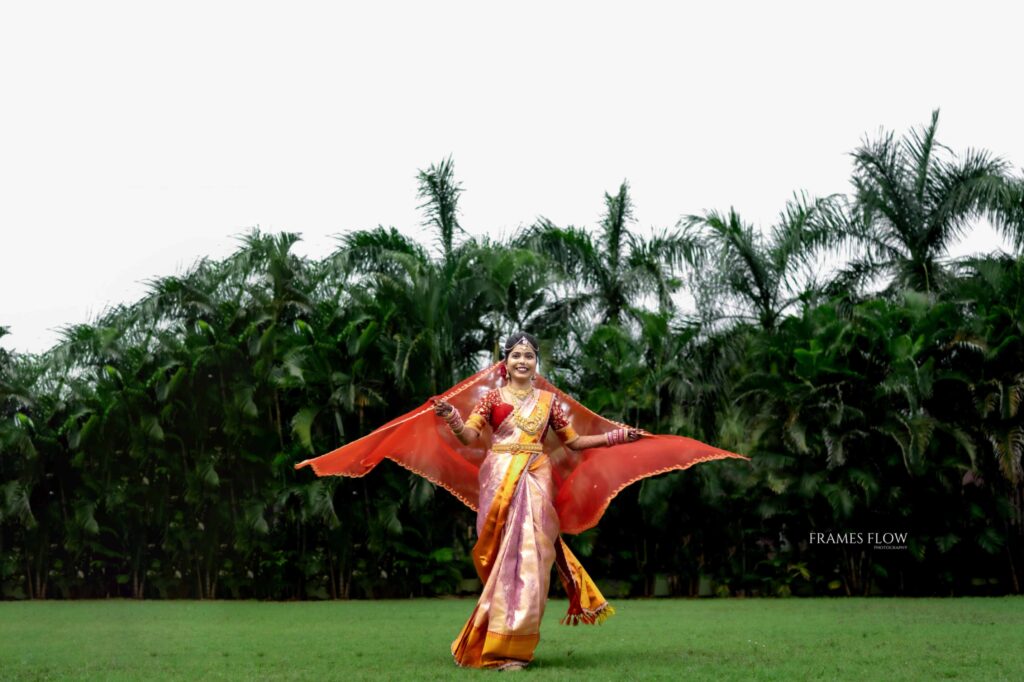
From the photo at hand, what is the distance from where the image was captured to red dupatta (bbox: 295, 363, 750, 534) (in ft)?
27.4

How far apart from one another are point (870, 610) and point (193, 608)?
8733 millimetres

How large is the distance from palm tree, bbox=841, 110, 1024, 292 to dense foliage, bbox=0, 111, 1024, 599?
4 centimetres

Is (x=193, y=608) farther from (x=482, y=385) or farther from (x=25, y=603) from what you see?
(x=482, y=385)

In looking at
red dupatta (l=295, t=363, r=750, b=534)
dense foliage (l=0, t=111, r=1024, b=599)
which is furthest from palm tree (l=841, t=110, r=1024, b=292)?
red dupatta (l=295, t=363, r=750, b=534)

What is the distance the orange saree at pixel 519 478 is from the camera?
7.47m

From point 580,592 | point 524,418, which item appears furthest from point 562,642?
point 524,418

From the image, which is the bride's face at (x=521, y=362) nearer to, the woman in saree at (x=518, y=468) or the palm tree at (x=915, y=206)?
the woman in saree at (x=518, y=468)

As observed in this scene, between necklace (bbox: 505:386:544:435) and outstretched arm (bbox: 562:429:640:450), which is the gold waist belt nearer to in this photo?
necklace (bbox: 505:386:544:435)

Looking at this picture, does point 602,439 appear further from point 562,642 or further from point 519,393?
point 562,642

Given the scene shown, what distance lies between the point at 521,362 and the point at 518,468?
2.32ft

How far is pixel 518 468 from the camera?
788 centimetres

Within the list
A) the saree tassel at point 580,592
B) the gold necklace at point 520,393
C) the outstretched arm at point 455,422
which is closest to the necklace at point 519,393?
the gold necklace at point 520,393

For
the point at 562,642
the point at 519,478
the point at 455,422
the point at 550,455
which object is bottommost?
the point at 562,642

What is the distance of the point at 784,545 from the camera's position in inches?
738
